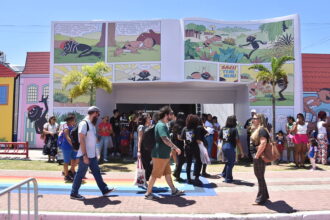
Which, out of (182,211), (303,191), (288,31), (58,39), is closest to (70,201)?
(182,211)

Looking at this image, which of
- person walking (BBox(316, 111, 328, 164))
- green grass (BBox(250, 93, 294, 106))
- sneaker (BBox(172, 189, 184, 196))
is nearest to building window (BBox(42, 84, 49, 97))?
green grass (BBox(250, 93, 294, 106))

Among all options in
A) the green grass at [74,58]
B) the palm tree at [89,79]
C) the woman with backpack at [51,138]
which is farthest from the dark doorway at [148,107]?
the palm tree at [89,79]

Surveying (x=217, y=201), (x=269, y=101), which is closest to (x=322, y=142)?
(x=269, y=101)

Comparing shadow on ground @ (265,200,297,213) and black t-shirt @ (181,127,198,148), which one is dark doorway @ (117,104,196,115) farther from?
shadow on ground @ (265,200,297,213)

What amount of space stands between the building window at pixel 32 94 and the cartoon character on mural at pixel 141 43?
5849 millimetres

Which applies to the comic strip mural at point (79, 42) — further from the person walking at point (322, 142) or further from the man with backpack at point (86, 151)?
the person walking at point (322, 142)

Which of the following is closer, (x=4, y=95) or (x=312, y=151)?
(x=312, y=151)

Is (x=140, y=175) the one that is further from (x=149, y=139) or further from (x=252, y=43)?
(x=252, y=43)

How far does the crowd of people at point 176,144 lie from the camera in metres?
5.54

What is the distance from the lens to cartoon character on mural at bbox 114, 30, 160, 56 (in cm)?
1175

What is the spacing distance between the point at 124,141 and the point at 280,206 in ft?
24.9

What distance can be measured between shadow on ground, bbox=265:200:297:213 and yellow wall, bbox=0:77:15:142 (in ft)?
45.6

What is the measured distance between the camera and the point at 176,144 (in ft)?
24.3

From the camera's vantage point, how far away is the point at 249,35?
1216 centimetres
